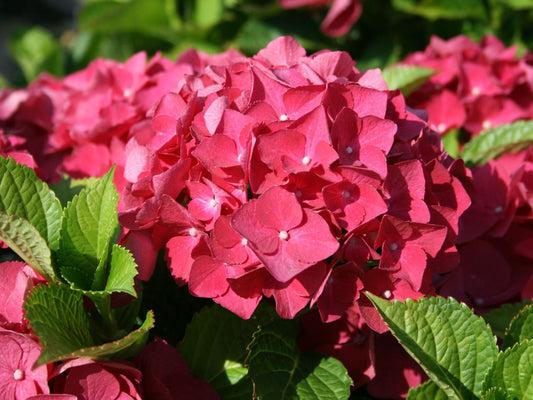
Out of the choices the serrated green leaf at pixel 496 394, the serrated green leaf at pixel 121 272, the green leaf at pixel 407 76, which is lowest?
the serrated green leaf at pixel 496 394

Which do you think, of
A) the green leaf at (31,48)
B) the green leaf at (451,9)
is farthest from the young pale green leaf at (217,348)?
the green leaf at (31,48)

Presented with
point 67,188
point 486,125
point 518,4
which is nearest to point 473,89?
point 486,125

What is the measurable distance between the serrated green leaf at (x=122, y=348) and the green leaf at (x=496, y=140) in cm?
80

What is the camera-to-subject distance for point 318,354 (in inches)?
38.5

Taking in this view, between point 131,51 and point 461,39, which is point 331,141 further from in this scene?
point 131,51

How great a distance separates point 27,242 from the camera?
0.80 meters

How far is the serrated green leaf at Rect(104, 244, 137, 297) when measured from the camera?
0.76 m

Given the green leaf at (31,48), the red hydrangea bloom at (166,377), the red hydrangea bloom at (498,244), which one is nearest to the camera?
the red hydrangea bloom at (166,377)

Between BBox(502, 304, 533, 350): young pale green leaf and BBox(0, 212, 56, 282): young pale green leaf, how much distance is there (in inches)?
25.9

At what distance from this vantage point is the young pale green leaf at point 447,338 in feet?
2.62

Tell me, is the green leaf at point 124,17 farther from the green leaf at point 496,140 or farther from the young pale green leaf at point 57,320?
the young pale green leaf at point 57,320

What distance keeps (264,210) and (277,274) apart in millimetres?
85

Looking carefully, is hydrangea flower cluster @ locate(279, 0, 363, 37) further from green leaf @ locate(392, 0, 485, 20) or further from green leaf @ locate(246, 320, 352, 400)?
green leaf @ locate(246, 320, 352, 400)

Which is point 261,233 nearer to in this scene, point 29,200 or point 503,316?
point 29,200
